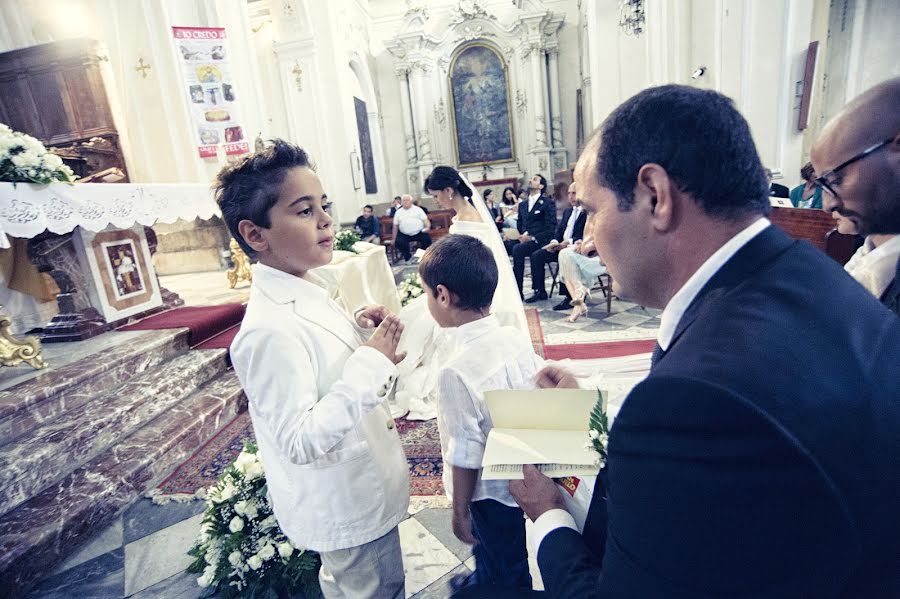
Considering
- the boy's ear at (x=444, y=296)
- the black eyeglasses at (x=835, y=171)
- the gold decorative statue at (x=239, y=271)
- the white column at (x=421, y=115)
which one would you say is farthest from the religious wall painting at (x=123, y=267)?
the white column at (x=421, y=115)

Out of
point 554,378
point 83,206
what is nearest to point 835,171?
point 554,378

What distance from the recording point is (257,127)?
24.4 ft

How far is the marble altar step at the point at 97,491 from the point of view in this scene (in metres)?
1.98

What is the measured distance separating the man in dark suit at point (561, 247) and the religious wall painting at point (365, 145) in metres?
6.82

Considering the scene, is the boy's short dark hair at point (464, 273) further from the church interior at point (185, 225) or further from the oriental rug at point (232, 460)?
the oriental rug at point (232, 460)

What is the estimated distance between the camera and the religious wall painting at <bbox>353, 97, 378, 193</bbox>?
11.8 m

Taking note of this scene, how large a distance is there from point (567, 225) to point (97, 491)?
5089 millimetres

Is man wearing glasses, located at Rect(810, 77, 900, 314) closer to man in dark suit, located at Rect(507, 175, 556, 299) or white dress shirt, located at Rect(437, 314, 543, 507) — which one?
white dress shirt, located at Rect(437, 314, 543, 507)

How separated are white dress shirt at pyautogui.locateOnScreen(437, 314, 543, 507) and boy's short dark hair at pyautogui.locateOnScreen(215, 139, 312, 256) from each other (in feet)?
2.03

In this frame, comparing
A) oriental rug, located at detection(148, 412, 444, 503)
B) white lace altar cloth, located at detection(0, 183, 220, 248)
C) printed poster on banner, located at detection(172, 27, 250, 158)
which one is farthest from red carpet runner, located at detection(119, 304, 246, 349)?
printed poster on banner, located at detection(172, 27, 250, 158)

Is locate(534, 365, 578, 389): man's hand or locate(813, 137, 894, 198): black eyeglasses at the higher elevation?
locate(813, 137, 894, 198): black eyeglasses

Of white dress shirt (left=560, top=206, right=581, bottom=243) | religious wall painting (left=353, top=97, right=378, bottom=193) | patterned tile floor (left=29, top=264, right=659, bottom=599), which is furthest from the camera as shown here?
religious wall painting (left=353, top=97, right=378, bottom=193)

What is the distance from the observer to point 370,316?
138cm

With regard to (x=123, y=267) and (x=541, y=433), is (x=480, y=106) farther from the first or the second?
(x=541, y=433)
